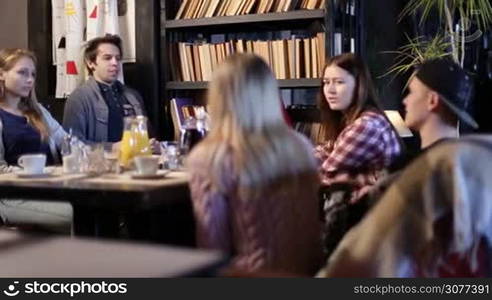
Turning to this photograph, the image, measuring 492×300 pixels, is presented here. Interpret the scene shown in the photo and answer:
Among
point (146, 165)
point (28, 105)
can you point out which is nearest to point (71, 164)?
point (146, 165)

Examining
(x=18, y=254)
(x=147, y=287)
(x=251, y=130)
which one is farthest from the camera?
(x=251, y=130)

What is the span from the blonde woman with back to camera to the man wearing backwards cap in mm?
406

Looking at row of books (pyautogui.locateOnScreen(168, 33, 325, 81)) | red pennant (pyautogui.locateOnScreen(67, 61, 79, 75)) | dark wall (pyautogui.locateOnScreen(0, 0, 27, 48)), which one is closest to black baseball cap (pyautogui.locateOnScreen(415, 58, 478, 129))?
row of books (pyautogui.locateOnScreen(168, 33, 325, 81))

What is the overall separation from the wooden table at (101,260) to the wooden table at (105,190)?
74 centimetres

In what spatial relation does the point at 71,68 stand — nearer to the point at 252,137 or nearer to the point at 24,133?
the point at 24,133

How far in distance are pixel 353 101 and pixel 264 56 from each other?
135 cm

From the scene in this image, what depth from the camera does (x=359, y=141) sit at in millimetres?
2424

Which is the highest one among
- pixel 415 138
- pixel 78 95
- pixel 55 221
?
pixel 78 95

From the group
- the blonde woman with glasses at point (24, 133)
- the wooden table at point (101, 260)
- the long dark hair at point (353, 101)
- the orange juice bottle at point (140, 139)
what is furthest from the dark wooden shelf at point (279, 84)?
the wooden table at point (101, 260)

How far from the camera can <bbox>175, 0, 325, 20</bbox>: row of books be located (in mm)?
3808

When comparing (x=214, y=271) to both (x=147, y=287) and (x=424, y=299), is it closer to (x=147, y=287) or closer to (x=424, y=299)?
(x=147, y=287)

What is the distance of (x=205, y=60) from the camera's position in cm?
416

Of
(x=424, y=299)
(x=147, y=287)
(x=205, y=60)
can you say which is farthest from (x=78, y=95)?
(x=147, y=287)

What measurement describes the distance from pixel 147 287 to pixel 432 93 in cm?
140
